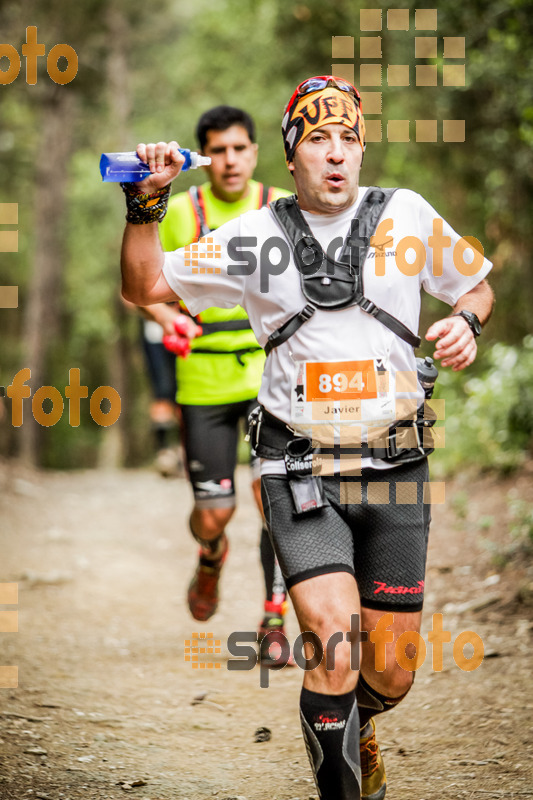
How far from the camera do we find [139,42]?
26375 mm

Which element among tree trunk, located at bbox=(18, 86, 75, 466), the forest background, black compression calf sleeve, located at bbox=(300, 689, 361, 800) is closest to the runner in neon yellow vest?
black compression calf sleeve, located at bbox=(300, 689, 361, 800)

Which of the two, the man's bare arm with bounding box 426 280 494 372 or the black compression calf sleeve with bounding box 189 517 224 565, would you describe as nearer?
the man's bare arm with bounding box 426 280 494 372

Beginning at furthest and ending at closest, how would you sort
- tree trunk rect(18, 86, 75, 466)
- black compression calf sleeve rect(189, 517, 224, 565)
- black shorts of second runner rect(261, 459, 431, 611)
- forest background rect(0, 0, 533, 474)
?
tree trunk rect(18, 86, 75, 466) → forest background rect(0, 0, 533, 474) → black compression calf sleeve rect(189, 517, 224, 565) → black shorts of second runner rect(261, 459, 431, 611)

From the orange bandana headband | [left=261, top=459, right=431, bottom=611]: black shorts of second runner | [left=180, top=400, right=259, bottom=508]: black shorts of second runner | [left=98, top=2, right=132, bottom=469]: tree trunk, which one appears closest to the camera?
[left=261, top=459, right=431, bottom=611]: black shorts of second runner

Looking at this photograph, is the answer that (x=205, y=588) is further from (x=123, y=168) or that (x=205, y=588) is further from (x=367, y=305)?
(x=123, y=168)

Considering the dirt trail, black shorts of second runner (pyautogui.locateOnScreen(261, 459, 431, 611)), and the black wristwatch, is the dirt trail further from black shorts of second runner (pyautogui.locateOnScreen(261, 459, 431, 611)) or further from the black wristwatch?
the black wristwatch

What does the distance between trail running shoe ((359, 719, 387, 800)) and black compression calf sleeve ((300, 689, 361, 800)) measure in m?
0.43

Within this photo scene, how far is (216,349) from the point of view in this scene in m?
5.18

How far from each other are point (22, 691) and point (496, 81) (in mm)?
8506

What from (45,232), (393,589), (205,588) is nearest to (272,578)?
(205,588)

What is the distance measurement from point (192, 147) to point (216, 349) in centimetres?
1508

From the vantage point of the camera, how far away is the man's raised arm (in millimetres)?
3076

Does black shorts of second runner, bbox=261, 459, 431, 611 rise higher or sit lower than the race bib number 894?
lower

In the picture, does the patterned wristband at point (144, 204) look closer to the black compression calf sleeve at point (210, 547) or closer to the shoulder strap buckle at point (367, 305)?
the shoulder strap buckle at point (367, 305)
